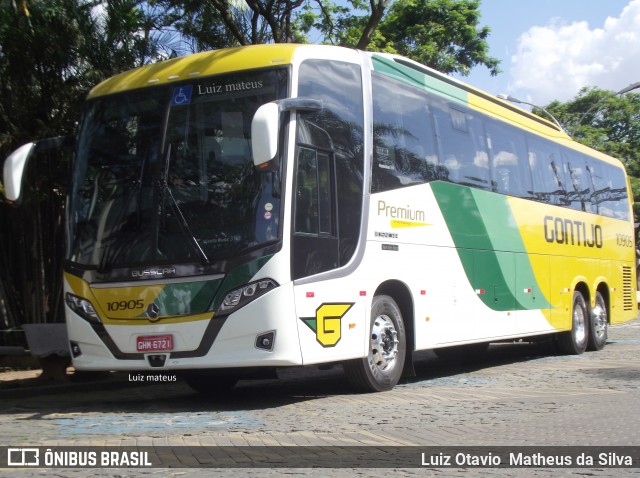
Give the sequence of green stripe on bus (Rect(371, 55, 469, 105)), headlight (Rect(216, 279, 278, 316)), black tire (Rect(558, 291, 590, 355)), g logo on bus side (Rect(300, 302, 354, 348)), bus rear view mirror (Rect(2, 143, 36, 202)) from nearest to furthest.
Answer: headlight (Rect(216, 279, 278, 316)) < g logo on bus side (Rect(300, 302, 354, 348)) < bus rear view mirror (Rect(2, 143, 36, 202)) < green stripe on bus (Rect(371, 55, 469, 105)) < black tire (Rect(558, 291, 590, 355))

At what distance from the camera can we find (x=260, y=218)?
8711 mm

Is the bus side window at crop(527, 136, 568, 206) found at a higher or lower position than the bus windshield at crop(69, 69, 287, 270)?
higher

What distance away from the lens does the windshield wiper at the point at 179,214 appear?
28.9ft

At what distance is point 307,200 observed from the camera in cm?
905

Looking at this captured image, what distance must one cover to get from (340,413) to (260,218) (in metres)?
2.02

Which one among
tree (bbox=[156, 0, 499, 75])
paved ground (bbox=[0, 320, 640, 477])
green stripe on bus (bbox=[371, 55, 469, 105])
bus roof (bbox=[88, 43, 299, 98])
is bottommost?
paved ground (bbox=[0, 320, 640, 477])

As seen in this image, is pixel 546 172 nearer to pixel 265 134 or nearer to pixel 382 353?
pixel 382 353

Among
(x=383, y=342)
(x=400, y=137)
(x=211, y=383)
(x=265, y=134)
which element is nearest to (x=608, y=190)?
(x=400, y=137)

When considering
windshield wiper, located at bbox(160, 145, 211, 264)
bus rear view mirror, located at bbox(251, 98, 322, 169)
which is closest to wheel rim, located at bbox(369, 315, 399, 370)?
windshield wiper, located at bbox(160, 145, 211, 264)

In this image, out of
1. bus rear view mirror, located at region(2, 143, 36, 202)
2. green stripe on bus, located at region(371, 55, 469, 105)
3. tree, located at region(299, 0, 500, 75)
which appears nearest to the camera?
bus rear view mirror, located at region(2, 143, 36, 202)

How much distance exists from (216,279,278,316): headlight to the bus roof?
2270 mm

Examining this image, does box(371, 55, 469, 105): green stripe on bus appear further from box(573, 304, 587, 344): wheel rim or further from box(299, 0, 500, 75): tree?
box(299, 0, 500, 75): tree

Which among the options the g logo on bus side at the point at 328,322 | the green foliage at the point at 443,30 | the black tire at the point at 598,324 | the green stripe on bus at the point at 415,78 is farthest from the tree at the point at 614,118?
the g logo on bus side at the point at 328,322

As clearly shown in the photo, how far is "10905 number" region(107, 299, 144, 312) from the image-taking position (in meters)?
9.03
